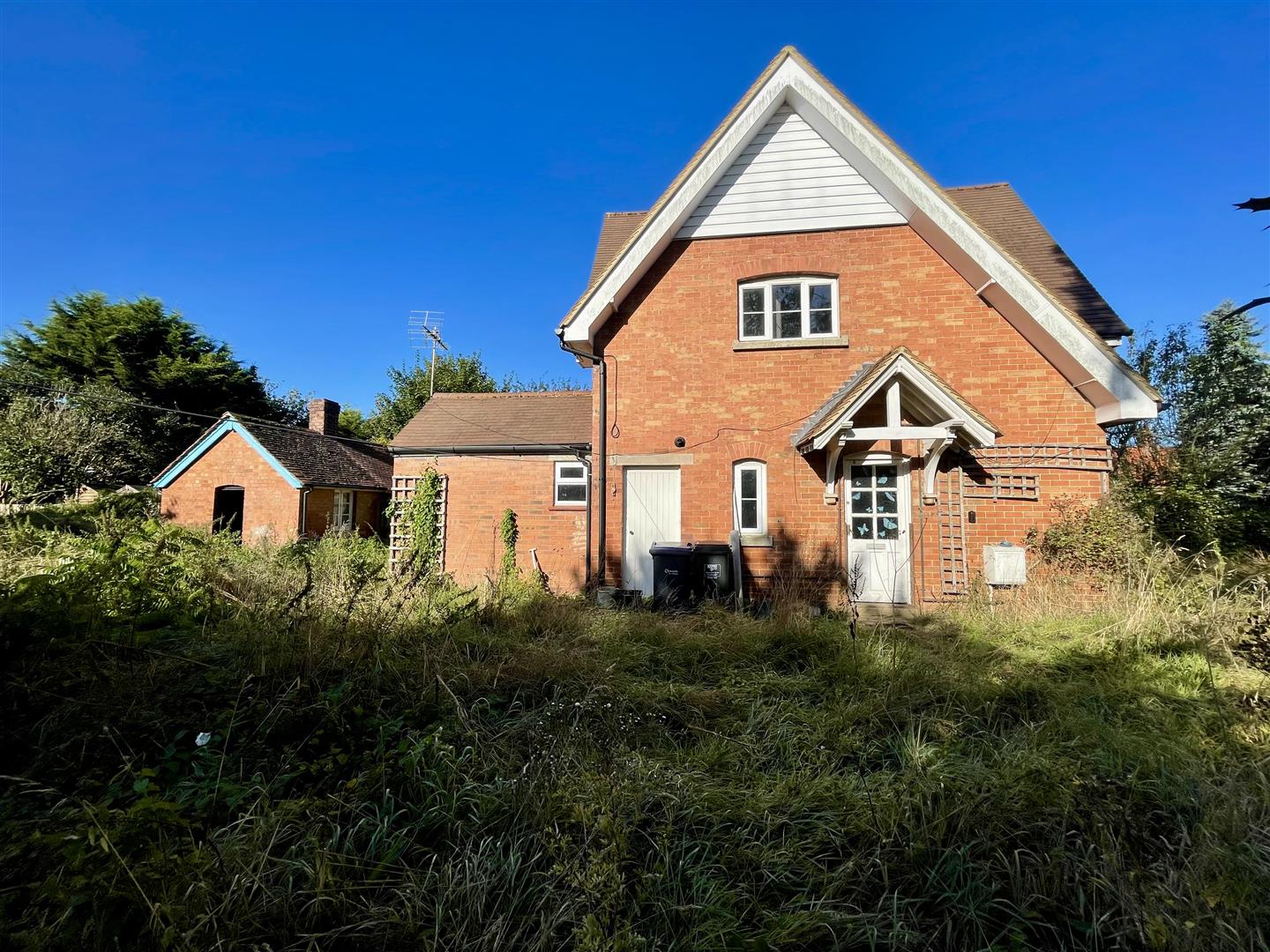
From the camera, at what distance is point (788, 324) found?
9.20 metres

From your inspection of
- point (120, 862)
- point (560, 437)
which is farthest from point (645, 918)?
point (560, 437)

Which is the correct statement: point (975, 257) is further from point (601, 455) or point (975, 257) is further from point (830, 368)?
point (601, 455)

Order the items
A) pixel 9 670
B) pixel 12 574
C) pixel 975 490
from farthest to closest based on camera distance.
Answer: pixel 975 490 < pixel 12 574 < pixel 9 670

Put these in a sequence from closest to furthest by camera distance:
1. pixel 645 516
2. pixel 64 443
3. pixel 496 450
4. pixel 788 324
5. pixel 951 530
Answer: pixel 951 530 → pixel 788 324 → pixel 645 516 → pixel 496 450 → pixel 64 443

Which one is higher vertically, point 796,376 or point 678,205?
point 678,205

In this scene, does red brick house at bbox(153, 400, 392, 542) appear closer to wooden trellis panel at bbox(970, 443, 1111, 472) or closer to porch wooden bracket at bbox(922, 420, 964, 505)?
porch wooden bracket at bbox(922, 420, 964, 505)

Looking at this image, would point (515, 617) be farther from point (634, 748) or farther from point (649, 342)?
point (649, 342)

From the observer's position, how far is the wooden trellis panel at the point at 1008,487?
8219mm

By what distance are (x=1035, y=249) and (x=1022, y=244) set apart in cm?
24

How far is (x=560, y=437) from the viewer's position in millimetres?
12477

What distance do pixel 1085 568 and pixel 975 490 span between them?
5.76 ft

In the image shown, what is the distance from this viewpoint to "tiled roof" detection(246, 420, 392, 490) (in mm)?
16703

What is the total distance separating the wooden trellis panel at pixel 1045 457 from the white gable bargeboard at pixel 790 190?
163 inches

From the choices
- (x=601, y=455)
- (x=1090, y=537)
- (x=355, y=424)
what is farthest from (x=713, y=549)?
(x=355, y=424)
